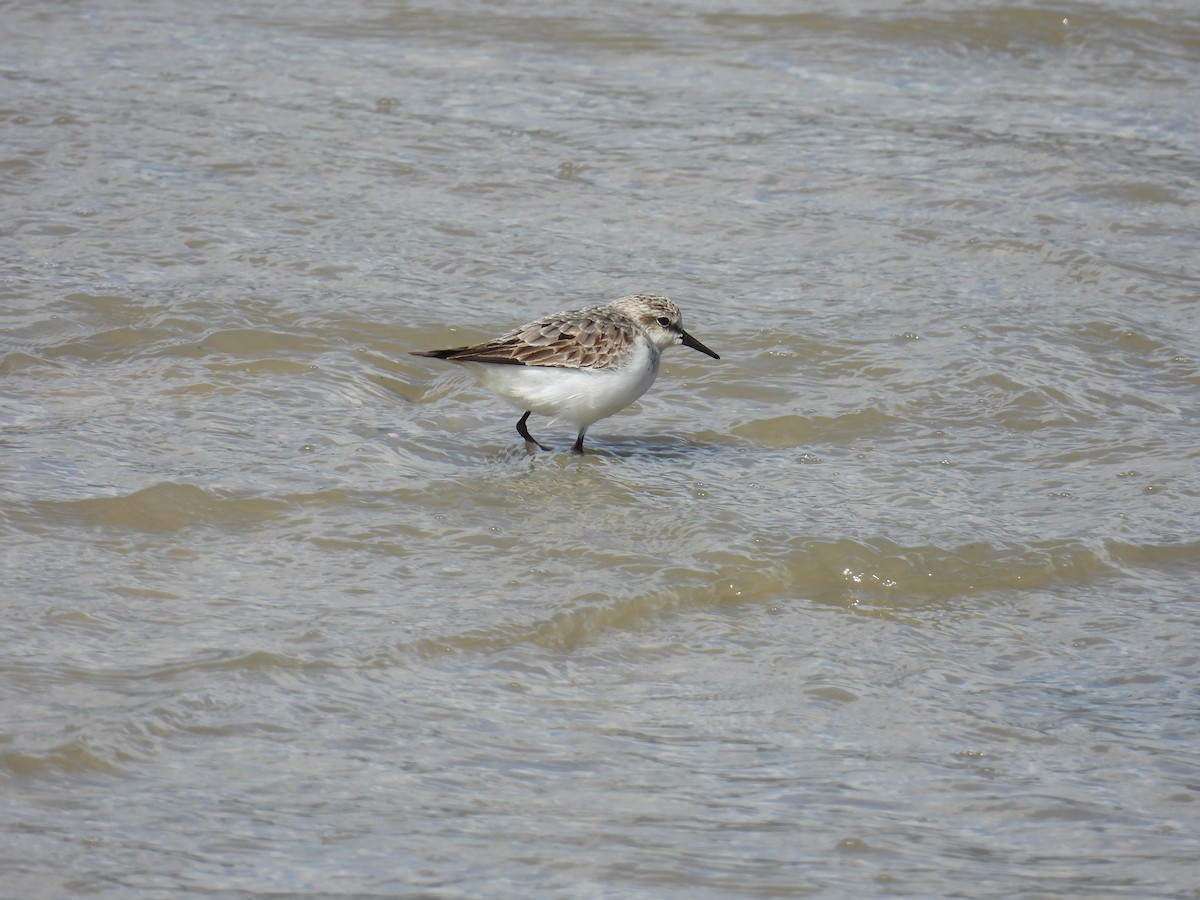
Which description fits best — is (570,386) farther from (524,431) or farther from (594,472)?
(524,431)

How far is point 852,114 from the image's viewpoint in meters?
12.1

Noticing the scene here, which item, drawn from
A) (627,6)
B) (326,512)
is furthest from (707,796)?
(627,6)

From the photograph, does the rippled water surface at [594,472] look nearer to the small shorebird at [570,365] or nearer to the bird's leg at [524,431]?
the bird's leg at [524,431]

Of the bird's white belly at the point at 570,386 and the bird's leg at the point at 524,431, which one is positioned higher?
the bird's white belly at the point at 570,386

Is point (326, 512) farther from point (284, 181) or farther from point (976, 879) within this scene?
point (284, 181)

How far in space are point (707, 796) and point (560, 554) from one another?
189 centimetres

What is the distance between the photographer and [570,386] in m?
7.12

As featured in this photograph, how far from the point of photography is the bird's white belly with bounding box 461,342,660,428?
710 centimetres

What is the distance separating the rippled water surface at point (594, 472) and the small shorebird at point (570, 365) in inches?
13.8

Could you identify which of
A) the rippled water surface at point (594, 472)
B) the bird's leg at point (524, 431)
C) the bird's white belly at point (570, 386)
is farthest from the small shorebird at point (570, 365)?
the rippled water surface at point (594, 472)

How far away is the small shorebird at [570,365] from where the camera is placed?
7.09 meters

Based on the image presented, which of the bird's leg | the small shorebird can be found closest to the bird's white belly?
the small shorebird

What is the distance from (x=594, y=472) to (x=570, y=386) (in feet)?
1.49

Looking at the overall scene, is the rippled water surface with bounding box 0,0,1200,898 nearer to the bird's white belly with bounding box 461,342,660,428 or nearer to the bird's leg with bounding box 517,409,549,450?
the bird's leg with bounding box 517,409,549,450
